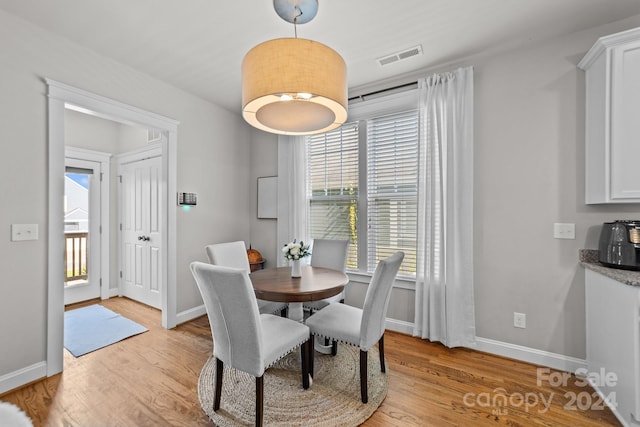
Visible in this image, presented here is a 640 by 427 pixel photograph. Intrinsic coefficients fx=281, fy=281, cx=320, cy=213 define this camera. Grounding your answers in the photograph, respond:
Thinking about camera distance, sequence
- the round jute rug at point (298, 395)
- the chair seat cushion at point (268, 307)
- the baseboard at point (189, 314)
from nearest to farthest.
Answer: the round jute rug at point (298, 395) → the chair seat cushion at point (268, 307) → the baseboard at point (189, 314)

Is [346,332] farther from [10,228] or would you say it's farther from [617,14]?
[617,14]

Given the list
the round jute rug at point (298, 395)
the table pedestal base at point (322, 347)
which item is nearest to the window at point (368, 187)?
the table pedestal base at point (322, 347)

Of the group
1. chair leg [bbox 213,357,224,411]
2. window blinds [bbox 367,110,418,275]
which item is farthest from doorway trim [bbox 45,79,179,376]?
window blinds [bbox 367,110,418,275]

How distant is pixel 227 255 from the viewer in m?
2.68

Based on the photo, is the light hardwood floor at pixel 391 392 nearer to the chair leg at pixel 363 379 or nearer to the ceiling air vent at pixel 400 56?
the chair leg at pixel 363 379

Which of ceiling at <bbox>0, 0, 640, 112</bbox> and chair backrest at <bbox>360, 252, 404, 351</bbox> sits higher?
ceiling at <bbox>0, 0, 640, 112</bbox>

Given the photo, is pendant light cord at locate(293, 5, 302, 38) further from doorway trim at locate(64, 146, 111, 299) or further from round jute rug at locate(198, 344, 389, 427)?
doorway trim at locate(64, 146, 111, 299)

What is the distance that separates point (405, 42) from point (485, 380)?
9.15 feet

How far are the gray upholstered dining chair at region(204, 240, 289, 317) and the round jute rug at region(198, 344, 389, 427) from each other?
1.50ft

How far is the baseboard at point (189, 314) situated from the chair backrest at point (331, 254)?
5.34 feet

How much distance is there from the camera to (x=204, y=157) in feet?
11.7

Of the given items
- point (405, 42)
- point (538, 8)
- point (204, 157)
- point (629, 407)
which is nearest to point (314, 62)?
point (405, 42)

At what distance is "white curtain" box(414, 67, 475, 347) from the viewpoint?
2.60 m

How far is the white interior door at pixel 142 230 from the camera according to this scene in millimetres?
3746
